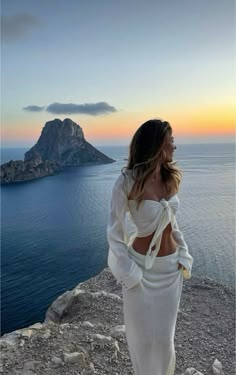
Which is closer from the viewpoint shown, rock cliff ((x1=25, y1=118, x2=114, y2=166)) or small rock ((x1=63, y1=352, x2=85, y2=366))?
small rock ((x1=63, y1=352, x2=85, y2=366))

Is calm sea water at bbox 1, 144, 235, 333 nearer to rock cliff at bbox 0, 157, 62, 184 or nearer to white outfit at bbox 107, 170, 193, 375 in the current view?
white outfit at bbox 107, 170, 193, 375

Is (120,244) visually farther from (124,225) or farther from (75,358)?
(75,358)

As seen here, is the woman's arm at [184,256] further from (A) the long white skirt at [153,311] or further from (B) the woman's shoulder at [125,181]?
(B) the woman's shoulder at [125,181]

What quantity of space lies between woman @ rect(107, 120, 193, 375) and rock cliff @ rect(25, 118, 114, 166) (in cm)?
11878

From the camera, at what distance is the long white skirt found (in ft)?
10.7

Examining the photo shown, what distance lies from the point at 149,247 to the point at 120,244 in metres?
0.28

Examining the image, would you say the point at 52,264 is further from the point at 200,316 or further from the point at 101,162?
the point at 101,162

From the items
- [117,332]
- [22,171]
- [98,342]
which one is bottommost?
[117,332]

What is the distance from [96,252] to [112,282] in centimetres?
1554

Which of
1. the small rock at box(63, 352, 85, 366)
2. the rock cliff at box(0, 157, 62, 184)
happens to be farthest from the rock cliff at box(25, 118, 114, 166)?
the small rock at box(63, 352, 85, 366)

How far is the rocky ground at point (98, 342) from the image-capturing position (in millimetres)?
5156

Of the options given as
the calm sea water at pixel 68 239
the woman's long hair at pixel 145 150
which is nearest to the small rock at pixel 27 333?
the woman's long hair at pixel 145 150

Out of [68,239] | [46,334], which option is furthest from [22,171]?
[46,334]

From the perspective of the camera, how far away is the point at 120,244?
3.19 meters
